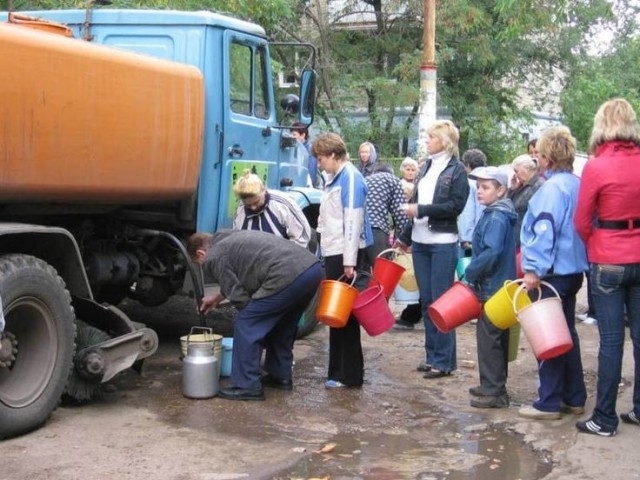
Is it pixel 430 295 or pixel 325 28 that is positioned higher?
pixel 325 28

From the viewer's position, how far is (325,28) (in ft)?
67.4

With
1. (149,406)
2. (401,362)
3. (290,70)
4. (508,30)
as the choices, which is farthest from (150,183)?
(290,70)

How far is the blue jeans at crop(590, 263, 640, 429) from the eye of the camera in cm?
533

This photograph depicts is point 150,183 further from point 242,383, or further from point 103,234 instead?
point 242,383

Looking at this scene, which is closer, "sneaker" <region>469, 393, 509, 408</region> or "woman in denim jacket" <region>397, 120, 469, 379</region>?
"sneaker" <region>469, 393, 509, 408</region>

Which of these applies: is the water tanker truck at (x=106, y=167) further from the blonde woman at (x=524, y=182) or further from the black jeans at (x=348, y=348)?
the blonde woman at (x=524, y=182)

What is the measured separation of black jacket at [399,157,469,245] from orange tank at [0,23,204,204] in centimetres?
171

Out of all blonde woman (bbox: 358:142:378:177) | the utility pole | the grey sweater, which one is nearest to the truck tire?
the grey sweater

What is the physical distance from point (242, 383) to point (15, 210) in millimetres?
1878

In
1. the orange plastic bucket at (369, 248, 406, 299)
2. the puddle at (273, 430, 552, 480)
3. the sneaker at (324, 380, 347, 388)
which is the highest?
the orange plastic bucket at (369, 248, 406, 299)

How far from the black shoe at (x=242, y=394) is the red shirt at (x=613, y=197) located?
2.44m

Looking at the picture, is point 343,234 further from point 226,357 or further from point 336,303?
point 226,357

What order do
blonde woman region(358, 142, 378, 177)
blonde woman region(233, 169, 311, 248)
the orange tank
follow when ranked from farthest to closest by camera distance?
blonde woman region(358, 142, 378, 177) < blonde woman region(233, 169, 311, 248) < the orange tank

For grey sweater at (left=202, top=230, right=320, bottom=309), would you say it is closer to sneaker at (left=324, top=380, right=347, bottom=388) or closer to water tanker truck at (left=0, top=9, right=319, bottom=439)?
water tanker truck at (left=0, top=9, right=319, bottom=439)
